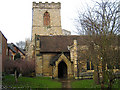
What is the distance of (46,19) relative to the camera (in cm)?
3847

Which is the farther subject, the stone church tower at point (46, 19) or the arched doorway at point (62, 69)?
the stone church tower at point (46, 19)

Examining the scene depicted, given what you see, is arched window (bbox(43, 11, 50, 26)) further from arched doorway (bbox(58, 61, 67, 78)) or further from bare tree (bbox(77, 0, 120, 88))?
bare tree (bbox(77, 0, 120, 88))

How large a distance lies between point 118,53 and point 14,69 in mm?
12492

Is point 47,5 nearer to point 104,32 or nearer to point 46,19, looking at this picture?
point 46,19

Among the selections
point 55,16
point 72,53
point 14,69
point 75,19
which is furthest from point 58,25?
point 75,19

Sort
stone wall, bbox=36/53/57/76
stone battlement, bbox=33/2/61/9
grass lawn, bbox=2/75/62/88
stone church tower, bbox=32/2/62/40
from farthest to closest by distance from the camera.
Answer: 1. stone battlement, bbox=33/2/61/9
2. stone church tower, bbox=32/2/62/40
3. stone wall, bbox=36/53/57/76
4. grass lawn, bbox=2/75/62/88

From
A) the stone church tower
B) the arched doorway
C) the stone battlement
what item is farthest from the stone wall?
the stone battlement

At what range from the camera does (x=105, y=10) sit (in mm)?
10398

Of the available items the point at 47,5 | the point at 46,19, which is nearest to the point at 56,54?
the point at 46,19

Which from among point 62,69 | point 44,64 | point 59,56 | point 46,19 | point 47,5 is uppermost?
point 47,5

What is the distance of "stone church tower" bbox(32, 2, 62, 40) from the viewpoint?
37594mm

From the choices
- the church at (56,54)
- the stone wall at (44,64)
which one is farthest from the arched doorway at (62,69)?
the stone wall at (44,64)

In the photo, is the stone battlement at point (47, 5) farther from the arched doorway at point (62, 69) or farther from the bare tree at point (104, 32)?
the bare tree at point (104, 32)

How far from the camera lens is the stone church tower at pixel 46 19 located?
123 feet
